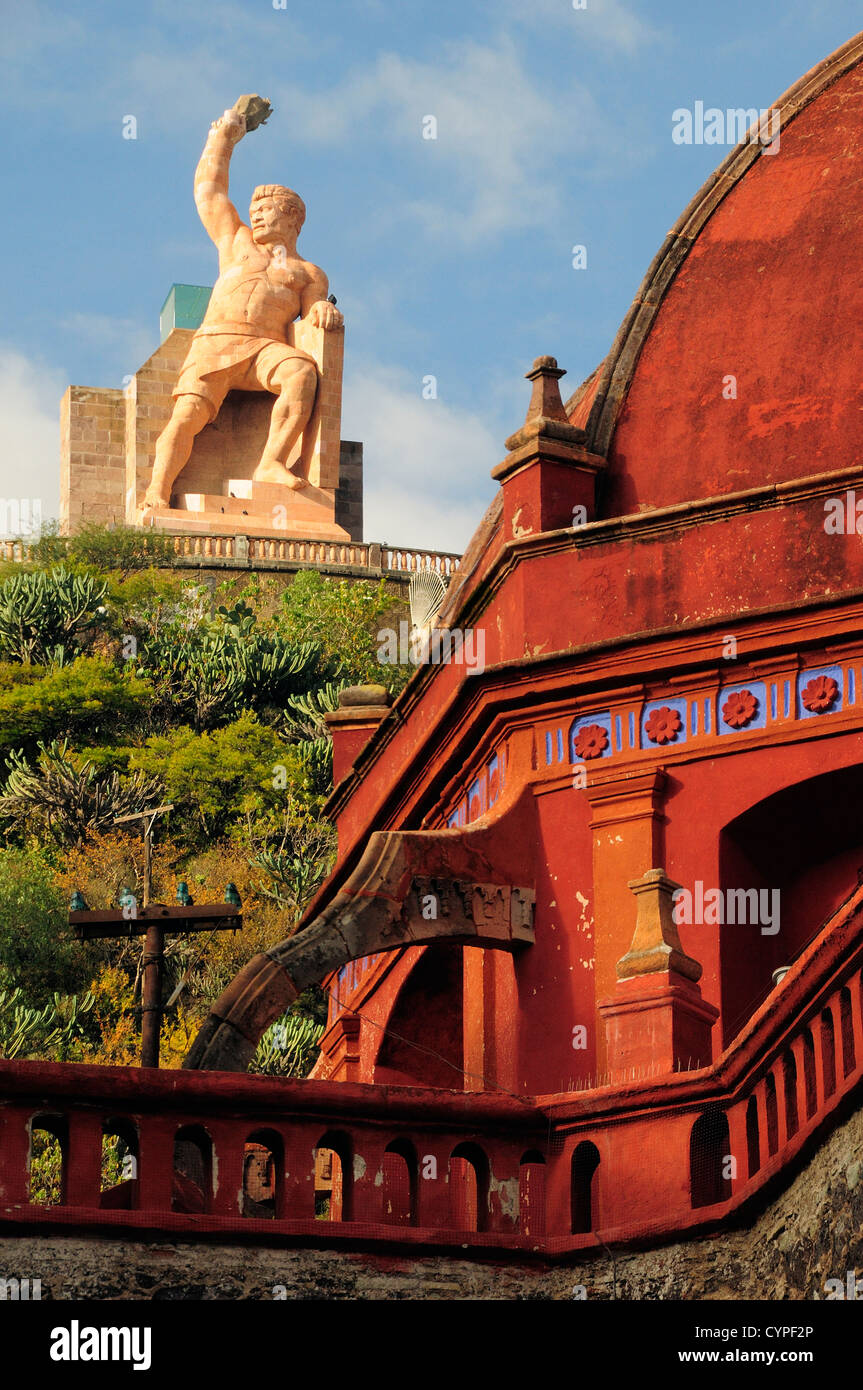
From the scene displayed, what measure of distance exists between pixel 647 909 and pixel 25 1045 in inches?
917

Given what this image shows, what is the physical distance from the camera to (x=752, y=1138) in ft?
37.7

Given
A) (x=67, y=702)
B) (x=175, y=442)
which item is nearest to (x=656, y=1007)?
(x=67, y=702)

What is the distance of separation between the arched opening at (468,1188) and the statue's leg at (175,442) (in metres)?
47.1

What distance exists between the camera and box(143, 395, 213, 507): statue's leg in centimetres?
6059

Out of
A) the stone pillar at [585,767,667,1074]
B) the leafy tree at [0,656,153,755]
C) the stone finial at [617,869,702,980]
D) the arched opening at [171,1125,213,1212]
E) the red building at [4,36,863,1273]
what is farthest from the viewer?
the leafy tree at [0,656,153,755]

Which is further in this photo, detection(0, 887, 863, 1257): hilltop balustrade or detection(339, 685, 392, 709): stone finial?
detection(339, 685, 392, 709): stone finial

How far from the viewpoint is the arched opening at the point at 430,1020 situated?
17.0 meters

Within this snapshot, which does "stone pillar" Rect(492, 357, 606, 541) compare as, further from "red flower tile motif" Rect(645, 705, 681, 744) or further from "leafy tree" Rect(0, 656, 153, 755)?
"leafy tree" Rect(0, 656, 153, 755)

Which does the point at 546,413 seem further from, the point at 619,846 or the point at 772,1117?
the point at 772,1117

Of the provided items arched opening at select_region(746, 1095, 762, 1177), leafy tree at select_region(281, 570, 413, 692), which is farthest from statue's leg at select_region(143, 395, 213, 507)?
arched opening at select_region(746, 1095, 762, 1177)

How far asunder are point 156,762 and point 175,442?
59.7 feet

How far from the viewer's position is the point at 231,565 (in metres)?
55.0

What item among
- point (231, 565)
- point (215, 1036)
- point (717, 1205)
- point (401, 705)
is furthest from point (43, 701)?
point (717, 1205)

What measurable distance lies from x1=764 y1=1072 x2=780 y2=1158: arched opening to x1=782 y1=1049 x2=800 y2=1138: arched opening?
0.05 meters
